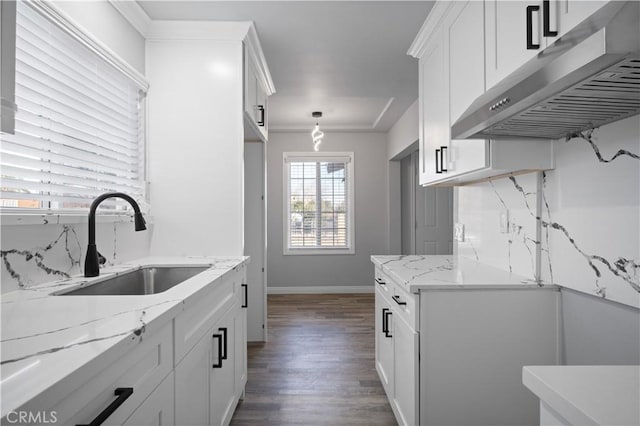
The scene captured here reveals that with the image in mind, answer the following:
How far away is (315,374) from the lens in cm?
277

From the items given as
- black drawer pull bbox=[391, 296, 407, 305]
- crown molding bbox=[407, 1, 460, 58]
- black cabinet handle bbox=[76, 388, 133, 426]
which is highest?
crown molding bbox=[407, 1, 460, 58]

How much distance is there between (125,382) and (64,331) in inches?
7.5

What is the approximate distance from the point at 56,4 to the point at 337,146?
428 cm

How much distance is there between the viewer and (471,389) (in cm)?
167

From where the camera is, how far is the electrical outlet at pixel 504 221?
203cm

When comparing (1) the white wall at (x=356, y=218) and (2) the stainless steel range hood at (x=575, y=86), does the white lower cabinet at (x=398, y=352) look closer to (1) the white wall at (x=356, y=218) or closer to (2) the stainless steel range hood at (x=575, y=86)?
(2) the stainless steel range hood at (x=575, y=86)

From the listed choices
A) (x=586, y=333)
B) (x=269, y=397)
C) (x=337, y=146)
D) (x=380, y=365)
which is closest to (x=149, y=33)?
(x=269, y=397)

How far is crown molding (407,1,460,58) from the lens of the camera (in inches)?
81.7

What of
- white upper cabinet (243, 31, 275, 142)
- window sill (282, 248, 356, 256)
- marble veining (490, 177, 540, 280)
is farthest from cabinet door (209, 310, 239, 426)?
window sill (282, 248, 356, 256)

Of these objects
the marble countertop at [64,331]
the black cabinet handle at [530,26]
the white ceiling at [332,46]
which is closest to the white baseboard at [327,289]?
the white ceiling at [332,46]

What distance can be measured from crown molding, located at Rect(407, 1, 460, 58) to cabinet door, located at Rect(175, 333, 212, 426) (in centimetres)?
214

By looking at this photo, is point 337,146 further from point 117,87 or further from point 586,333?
point 586,333

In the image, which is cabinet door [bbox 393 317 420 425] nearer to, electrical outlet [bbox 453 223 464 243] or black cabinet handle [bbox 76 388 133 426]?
electrical outlet [bbox 453 223 464 243]

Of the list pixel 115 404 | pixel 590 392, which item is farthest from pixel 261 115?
pixel 590 392
